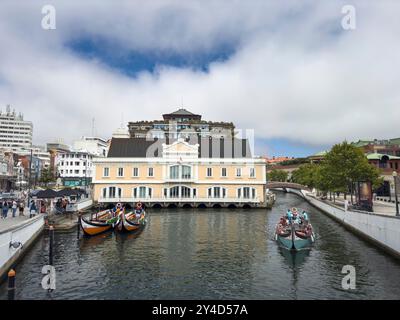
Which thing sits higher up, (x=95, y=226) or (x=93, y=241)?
(x=95, y=226)

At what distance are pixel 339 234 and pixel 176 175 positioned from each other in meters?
33.0

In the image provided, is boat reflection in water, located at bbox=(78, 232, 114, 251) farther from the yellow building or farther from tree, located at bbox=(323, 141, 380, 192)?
tree, located at bbox=(323, 141, 380, 192)

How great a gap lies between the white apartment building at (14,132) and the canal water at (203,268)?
16599 cm

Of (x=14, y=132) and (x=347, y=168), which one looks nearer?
(x=347, y=168)

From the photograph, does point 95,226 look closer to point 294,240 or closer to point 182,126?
point 294,240

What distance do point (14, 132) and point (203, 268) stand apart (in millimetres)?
185258

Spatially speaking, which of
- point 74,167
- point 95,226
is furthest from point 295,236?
point 74,167

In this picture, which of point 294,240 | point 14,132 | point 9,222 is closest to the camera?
point 294,240

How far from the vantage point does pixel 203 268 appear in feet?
69.6

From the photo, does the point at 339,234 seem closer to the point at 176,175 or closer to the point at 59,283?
the point at 59,283

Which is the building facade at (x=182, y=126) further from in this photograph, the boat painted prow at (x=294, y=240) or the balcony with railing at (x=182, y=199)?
the boat painted prow at (x=294, y=240)

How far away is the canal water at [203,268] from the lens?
17.0 meters

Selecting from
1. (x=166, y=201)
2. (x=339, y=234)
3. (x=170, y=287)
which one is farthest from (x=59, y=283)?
(x=166, y=201)
